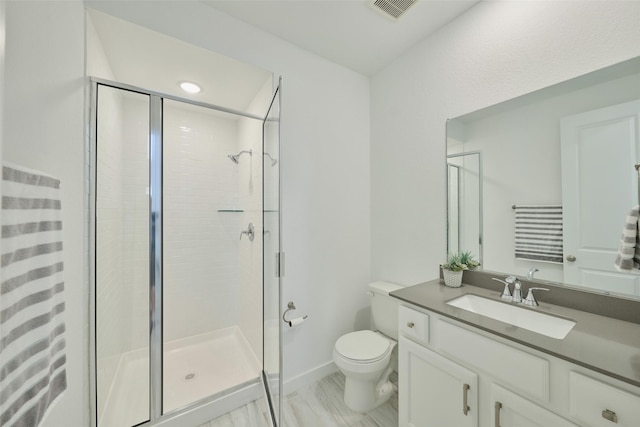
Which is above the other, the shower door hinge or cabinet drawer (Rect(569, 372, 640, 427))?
the shower door hinge

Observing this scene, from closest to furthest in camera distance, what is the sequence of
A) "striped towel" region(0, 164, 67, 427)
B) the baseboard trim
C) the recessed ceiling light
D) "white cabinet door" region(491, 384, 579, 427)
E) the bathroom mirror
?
"striped towel" region(0, 164, 67, 427) → "white cabinet door" region(491, 384, 579, 427) → the bathroom mirror → the baseboard trim → the recessed ceiling light

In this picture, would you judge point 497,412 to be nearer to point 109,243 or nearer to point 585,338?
point 585,338

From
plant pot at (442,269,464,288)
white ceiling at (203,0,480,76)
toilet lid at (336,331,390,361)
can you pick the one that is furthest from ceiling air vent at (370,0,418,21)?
toilet lid at (336,331,390,361)

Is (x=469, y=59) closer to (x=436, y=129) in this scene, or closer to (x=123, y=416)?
(x=436, y=129)

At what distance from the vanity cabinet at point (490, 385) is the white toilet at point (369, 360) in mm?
235

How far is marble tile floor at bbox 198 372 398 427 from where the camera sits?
1.47 metres

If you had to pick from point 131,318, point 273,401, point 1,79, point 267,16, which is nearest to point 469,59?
point 267,16

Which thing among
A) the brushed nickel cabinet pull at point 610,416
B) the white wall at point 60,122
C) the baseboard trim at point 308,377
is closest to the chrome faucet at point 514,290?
the brushed nickel cabinet pull at point 610,416

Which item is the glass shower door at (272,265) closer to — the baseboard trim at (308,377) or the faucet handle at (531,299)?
the baseboard trim at (308,377)

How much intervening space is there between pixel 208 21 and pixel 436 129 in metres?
1.68

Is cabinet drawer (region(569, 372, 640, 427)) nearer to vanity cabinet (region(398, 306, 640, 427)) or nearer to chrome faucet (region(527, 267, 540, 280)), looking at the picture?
vanity cabinet (region(398, 306, 640, 427))

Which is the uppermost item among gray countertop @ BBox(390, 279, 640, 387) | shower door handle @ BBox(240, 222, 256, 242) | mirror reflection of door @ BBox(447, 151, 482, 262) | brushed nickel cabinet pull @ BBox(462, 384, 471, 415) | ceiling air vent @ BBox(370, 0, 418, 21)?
ceiling air vent @ BBox(370, 0, 418, 21)

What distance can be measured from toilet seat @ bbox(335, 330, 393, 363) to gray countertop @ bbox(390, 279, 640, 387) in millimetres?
522

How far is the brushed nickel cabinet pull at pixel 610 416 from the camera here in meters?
0.67
